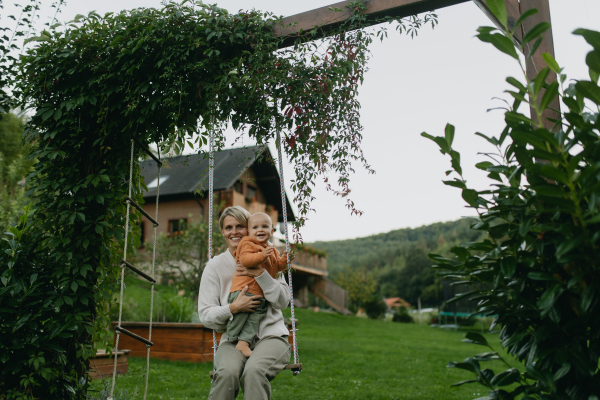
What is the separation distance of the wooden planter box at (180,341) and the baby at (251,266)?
387 cm

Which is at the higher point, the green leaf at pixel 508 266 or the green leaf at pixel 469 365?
the green leaf at pixel 508 266

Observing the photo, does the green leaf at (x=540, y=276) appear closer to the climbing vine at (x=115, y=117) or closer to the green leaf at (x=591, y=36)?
the green leaf at (x=591, y=36)

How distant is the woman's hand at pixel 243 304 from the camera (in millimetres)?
2801

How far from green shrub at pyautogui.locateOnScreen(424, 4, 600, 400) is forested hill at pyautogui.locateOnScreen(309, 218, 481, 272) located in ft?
157

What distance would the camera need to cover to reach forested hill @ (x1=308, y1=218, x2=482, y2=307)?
4472 centimetres

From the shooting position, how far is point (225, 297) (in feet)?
9.84

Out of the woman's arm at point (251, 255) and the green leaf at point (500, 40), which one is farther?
the woman's arm at point (251, 255)

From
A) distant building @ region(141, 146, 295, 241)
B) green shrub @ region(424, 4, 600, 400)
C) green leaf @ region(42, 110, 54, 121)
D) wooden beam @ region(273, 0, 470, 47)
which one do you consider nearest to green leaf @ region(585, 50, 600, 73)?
green shrub @ region(424, 4, 600, 400)

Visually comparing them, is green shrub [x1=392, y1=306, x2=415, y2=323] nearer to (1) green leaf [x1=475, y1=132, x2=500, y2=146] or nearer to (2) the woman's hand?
(2) the woman's hand

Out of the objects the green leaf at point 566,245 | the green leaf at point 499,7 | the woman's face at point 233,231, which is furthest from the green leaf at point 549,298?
the woman's face at point 233,231

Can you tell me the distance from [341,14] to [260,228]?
5.38 feet

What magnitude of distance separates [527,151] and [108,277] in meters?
3.19

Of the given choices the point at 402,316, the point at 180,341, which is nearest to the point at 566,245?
the point at 180,341

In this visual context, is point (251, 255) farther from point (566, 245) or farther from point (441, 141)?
point (566, 245)
